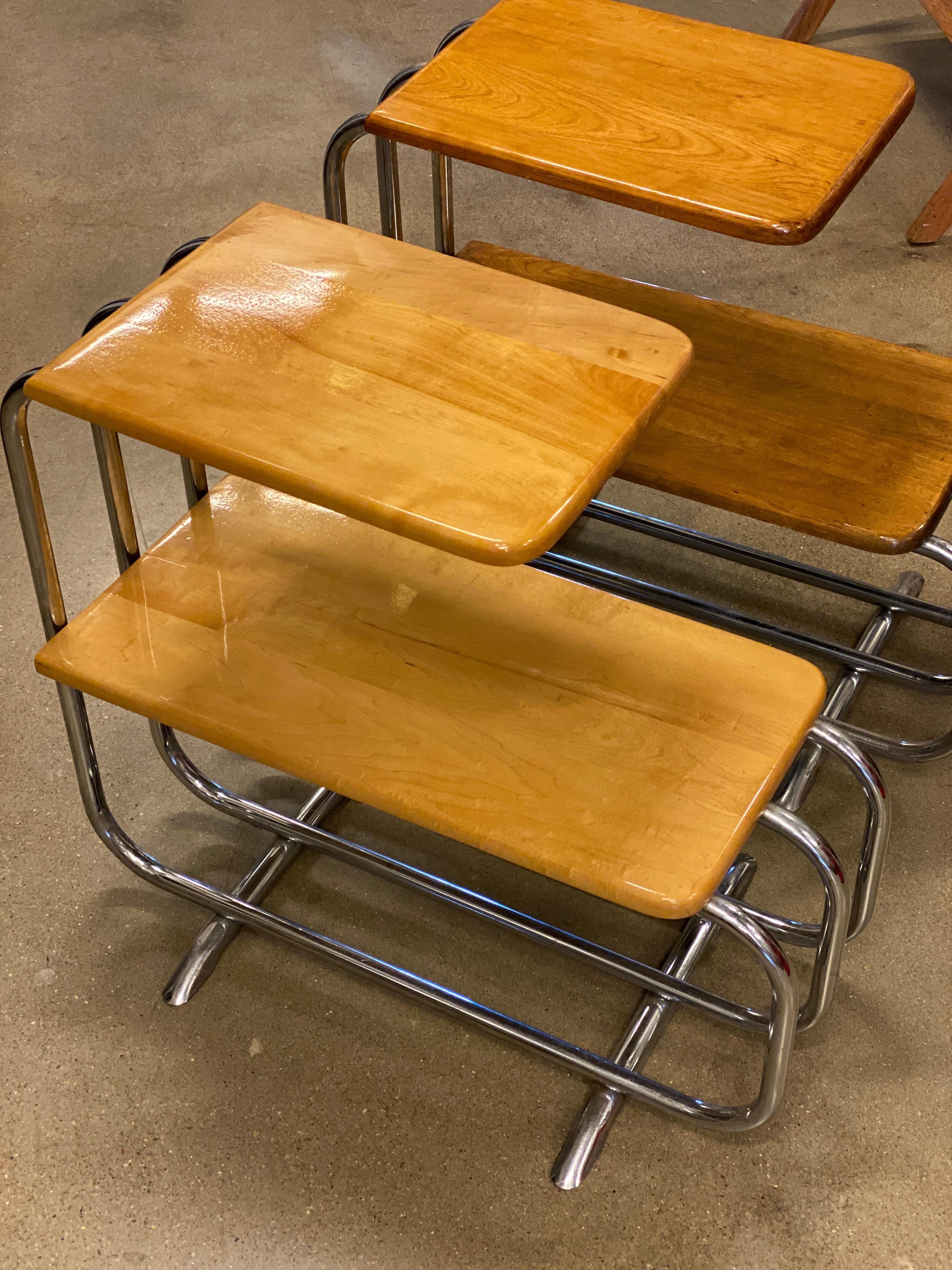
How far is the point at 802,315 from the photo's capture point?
272 centimetres

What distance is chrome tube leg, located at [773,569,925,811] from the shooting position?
1.84m

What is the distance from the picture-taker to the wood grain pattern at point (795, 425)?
1545 mm

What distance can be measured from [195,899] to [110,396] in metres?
0.79

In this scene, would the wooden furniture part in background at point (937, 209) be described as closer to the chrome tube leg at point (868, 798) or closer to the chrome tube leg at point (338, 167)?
the chrome tube leg at point (338, 167)

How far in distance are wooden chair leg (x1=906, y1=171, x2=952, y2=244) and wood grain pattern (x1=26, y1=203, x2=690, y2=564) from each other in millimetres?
2017

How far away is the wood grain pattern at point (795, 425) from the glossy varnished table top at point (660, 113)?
310 mm

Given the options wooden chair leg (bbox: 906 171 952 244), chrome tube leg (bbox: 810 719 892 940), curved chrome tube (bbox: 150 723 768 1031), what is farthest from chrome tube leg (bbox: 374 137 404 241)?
wooden chair leg (bbox: 906 171 952 244)

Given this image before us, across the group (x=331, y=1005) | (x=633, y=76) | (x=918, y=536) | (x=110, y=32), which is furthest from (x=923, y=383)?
(x=110, y=32)

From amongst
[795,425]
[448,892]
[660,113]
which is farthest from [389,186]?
[448,892]

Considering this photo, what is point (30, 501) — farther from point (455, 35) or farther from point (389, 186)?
point (455, 35)

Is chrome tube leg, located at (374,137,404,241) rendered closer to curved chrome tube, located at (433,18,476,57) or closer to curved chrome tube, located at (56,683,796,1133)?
curved chrome tube, located at (433,18,476,57)

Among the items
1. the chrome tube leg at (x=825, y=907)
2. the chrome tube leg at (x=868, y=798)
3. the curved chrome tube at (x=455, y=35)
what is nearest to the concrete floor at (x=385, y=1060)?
the chrome tube leg at (x=825, y=907)

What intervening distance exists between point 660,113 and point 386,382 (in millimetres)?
642

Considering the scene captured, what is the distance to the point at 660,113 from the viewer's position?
59.6 inches
